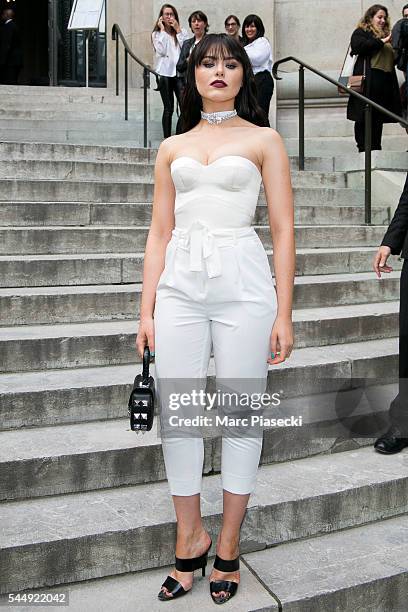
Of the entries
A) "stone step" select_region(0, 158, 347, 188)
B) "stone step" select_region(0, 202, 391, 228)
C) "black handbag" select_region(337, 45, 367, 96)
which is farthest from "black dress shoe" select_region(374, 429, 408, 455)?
"black handbag" select_region(337, 45, 367, 96)

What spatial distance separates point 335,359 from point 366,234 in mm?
2406

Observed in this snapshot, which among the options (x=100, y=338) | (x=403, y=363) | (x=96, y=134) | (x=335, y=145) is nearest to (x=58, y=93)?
(x=96, y=134)

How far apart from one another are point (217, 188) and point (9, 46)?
A: 35.0ft

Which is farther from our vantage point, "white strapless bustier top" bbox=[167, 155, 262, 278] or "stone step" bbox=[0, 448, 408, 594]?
"stone step" bbox=[0, 448, 408, 594]

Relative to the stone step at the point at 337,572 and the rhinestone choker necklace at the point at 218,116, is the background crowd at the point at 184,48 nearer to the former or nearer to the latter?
the rhinestone choker necklace at the point at 218,116

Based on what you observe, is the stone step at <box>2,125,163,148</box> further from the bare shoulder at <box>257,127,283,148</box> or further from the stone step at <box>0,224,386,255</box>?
the bare shoulder at <box>257,127,283,148</box>

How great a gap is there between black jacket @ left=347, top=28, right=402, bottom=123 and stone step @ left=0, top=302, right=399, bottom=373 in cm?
337

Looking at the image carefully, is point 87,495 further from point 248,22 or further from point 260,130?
point 248,22

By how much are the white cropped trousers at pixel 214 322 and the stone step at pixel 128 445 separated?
60 cm

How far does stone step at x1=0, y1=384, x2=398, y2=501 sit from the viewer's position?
3088 mm

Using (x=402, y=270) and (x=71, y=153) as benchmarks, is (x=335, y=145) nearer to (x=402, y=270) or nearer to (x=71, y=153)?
(x=71, y=153)

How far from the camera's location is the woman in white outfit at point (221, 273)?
2406 mm

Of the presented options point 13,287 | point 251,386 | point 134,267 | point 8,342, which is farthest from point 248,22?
point 251,386

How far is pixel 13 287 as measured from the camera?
4711mm
